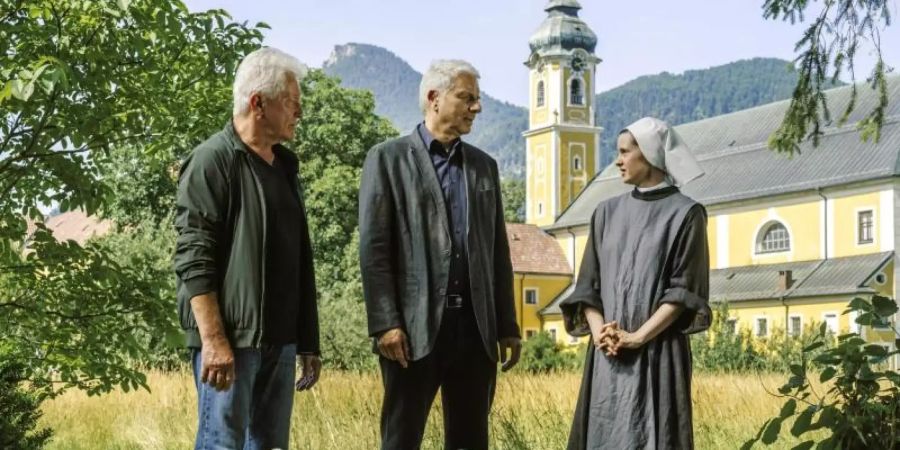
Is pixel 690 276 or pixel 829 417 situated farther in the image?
pixel 690 276

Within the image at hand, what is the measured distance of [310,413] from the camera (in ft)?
34.0

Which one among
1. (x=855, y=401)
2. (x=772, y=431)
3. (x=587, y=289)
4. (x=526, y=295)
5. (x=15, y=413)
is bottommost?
(x=15, y=413)

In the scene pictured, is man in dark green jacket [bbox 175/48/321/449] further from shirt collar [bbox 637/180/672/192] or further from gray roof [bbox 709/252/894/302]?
gray roof [bbox 709/252/894/302]

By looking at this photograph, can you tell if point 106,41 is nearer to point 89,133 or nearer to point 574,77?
point 89,133

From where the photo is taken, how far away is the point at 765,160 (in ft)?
198

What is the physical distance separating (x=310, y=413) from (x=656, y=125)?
19.5 feet

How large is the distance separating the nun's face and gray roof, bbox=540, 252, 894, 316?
41.7 m

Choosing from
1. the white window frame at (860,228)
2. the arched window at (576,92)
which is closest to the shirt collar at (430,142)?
the white window frame at (860,228)

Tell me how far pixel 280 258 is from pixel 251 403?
1.49 feet

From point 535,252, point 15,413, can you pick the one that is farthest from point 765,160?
point 15,413

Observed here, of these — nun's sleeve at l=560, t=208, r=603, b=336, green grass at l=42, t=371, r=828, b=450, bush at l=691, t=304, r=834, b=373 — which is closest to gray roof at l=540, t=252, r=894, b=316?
bush at l=691, t=304, r=834, b=373

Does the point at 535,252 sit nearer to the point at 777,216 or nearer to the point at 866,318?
the point at 777,216

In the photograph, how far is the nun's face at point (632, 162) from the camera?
504 centimetres

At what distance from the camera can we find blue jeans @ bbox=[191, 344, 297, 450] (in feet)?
12.8
